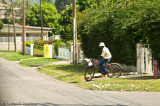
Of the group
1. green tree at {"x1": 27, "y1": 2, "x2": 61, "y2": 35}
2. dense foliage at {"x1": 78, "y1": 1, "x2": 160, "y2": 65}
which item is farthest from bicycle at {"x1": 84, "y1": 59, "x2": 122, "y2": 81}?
green tree at {"x1": 27, "y1": 2, "x2": 61, "y2": 35}

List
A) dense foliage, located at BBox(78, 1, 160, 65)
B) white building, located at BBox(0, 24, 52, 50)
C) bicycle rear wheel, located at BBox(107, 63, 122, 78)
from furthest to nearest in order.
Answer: white building, located at BBox(0, 24, 52, 50), bicycle rear wheel, located at BBox(107, 63, 122, 78), dense foliage, located at BBox(78, 1, 160, 65)

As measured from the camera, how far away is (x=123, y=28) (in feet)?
63.5

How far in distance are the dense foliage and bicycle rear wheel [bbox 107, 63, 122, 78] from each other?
1831mm

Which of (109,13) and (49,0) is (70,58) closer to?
(109,13)

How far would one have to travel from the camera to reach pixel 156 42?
16.5 metres

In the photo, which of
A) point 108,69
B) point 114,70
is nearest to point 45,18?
point 108,69

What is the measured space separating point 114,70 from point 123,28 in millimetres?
2941

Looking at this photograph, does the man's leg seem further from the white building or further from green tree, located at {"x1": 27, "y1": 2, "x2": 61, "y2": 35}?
green tree, located at {"x1": 27, "y1": 2, "x2": 61, "y2": 35}

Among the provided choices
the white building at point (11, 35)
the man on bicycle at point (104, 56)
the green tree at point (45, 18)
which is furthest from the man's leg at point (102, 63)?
the green tree at point (45, 18)

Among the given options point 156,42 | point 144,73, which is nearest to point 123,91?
point 156,42

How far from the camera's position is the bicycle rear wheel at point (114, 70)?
17312mm

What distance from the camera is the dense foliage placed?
55.3 ft

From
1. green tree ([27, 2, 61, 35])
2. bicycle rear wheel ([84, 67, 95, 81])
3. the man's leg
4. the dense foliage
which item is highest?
green tree ([27, 2, 61, 35])

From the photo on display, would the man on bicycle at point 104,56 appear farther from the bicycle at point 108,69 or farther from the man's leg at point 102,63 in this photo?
the bicycle at point 108,69
